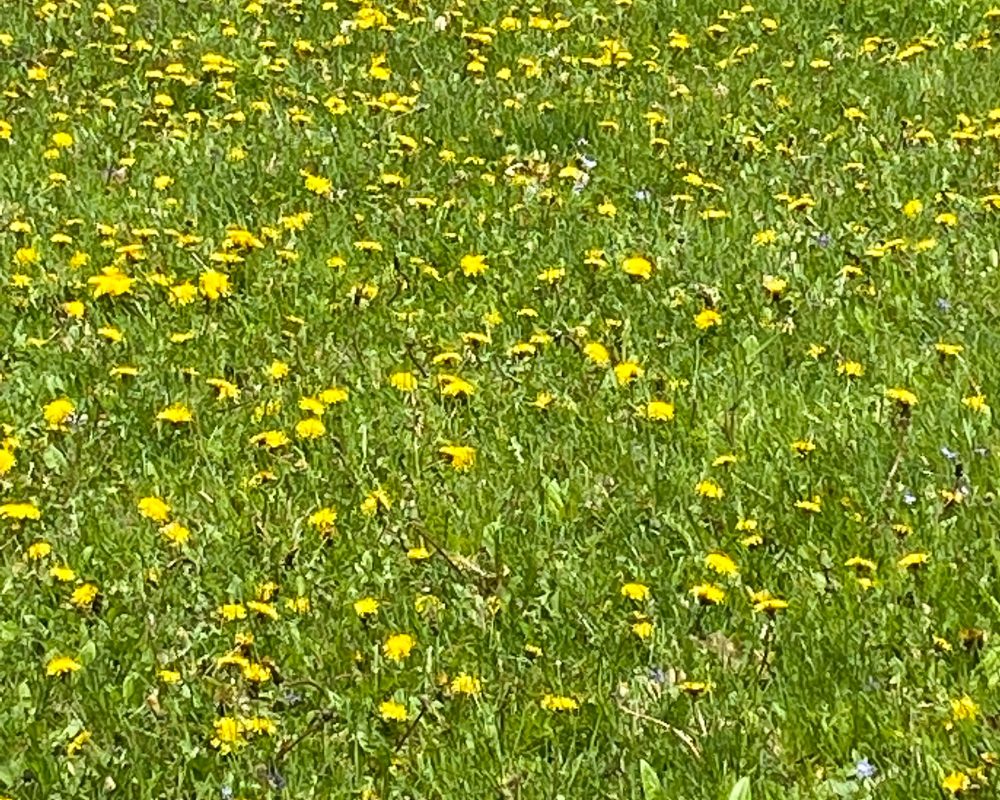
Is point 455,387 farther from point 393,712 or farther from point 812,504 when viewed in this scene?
point 393,712

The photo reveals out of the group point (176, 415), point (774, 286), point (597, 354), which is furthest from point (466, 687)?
point (774, 286)

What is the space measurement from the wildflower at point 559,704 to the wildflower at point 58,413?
1873 millimetres

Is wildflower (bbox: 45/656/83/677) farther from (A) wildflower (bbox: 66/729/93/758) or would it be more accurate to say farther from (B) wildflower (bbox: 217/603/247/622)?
(B) wildflower (bbox: 217/603/247/622)

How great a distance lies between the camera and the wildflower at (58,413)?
15.4 feet

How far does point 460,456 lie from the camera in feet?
14.7

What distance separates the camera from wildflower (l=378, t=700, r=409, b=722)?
3.45 metres

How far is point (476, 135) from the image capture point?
699 cm

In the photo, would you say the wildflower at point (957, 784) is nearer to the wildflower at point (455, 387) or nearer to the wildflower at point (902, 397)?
the wildflower at point (902, 397)

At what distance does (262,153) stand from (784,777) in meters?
4.19

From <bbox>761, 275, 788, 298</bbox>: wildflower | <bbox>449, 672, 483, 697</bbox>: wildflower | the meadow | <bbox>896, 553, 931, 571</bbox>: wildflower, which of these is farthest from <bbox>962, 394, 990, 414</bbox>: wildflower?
<bbox>449, 672, 483, 697</bbox>: wildflower

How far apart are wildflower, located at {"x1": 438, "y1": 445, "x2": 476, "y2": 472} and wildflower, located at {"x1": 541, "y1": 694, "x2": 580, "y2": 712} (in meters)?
1.05

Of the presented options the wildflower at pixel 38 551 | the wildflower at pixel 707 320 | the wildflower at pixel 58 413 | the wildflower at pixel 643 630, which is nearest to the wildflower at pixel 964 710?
the wildflower at pixel 643 630

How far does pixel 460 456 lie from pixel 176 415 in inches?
32.6

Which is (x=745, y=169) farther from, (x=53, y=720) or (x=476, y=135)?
(x=53, y=720)
